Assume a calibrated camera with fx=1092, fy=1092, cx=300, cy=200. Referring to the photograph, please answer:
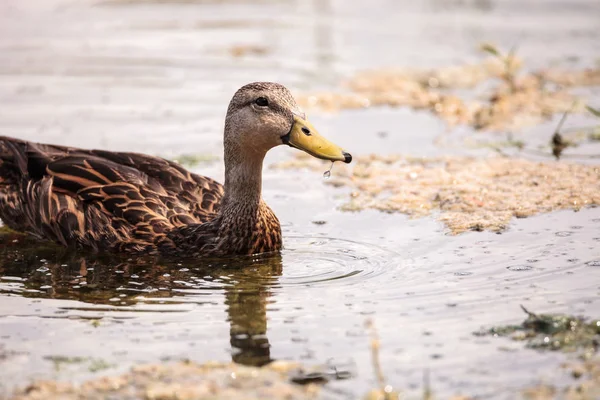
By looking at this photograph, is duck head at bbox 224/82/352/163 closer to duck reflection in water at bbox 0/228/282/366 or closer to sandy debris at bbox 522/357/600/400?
duck reflection in water at bbox 0/228/282/366

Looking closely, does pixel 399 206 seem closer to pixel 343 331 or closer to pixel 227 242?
pixel 227 242

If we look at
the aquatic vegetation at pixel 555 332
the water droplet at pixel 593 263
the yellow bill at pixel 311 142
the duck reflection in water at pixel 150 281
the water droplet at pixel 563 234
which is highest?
the yellow bill at pixel 311 142

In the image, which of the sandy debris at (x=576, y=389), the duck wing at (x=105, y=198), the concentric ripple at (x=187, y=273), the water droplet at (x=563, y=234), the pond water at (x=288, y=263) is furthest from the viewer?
the duck wing at (x=105, y=198)

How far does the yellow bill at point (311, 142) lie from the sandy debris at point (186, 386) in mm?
2342

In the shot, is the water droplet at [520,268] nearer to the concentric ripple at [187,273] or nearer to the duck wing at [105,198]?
the concentric ripple at [187,273]

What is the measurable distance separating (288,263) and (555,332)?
2409 mm

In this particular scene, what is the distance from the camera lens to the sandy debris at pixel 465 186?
911 cm

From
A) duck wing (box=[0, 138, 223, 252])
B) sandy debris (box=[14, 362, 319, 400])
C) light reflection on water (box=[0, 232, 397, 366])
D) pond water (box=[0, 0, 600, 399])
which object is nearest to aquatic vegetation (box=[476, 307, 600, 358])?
pond water (box=[0, 0, 600, 399])

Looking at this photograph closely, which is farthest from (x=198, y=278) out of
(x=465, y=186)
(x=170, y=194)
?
(x=465, y=186)

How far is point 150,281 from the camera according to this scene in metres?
7.71

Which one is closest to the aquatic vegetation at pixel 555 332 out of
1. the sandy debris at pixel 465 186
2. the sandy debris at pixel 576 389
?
the sandy debris at pixel 576 389

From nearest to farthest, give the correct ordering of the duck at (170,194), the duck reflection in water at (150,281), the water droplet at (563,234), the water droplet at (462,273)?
the duck reflection in water at (150,281)
the water droplet at (462,273)
the duck at (170,194)
the water droplet at (563,234)

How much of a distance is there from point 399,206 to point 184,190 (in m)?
1.87

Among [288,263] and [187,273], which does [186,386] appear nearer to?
[187,273]
